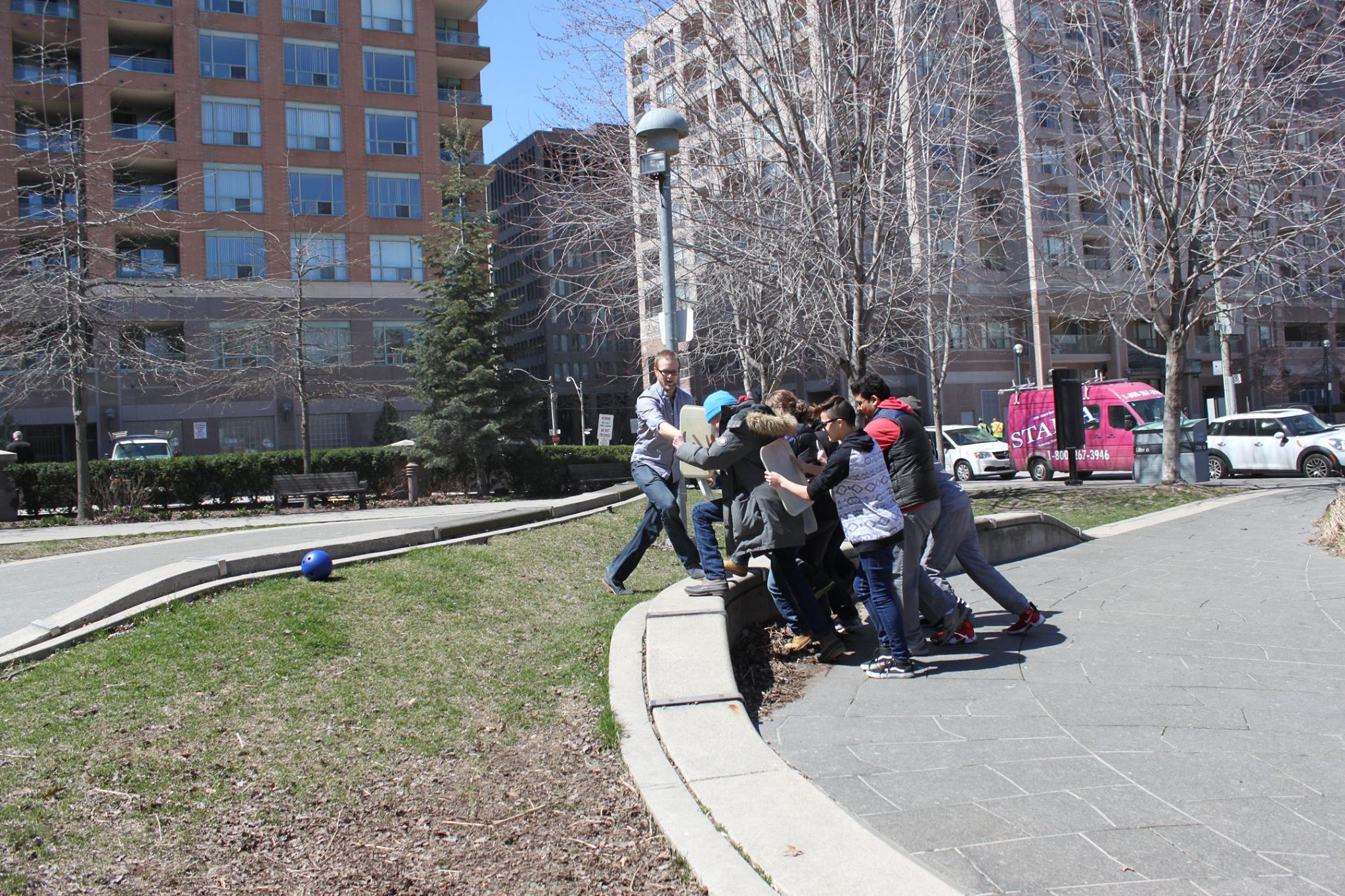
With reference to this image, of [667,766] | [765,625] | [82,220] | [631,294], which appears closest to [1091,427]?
[631,294]

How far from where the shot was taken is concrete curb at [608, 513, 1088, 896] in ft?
10.5

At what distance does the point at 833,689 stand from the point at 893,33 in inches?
457

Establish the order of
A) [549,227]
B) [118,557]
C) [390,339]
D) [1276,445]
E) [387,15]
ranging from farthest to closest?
[387,15]
[390,339]
[1276,445]
[549,227]
[118,557]

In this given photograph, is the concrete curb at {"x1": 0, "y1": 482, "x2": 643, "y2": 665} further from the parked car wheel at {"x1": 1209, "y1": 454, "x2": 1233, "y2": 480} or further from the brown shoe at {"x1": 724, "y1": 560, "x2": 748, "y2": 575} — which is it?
the parked car wheel at {"x1": 1209, "y1": 454, "x2": 1233, "y2": 480}

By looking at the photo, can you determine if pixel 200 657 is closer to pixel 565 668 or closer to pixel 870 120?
pixel 565 668

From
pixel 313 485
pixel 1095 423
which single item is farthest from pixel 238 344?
pixel 1095 423

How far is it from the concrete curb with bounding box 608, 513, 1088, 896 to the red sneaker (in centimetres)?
217

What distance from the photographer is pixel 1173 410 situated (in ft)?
62.4

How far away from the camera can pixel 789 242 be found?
15.1 metres

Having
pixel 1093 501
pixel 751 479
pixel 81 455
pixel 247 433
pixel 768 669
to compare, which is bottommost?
pixel 768 669

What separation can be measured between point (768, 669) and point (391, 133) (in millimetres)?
42007

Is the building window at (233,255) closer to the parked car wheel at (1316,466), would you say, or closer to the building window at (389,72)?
the building window at (389,72)

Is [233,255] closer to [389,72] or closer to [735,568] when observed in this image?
[389,72]

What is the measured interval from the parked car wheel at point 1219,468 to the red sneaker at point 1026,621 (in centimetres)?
2101
